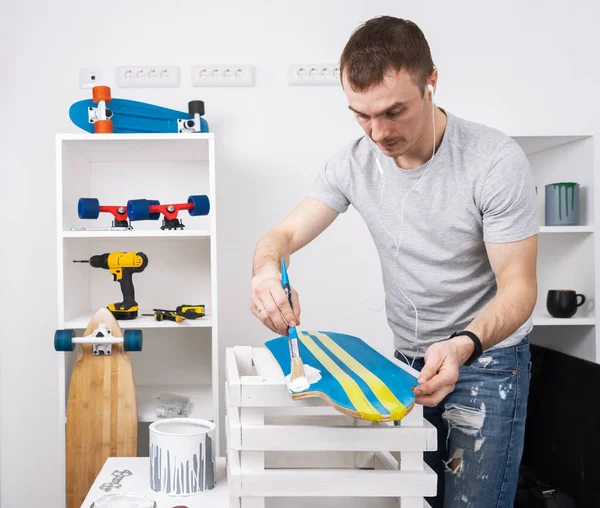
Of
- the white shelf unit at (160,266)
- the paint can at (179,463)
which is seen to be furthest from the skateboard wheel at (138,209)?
the paint can at (179,463)

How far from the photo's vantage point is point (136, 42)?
242 centimetres

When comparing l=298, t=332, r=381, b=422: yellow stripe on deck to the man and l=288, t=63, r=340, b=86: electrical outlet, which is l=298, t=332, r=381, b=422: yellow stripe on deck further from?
l=288, t=63, r=340, b=86: electrical outlet

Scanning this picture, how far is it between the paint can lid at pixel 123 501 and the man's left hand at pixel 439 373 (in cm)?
47

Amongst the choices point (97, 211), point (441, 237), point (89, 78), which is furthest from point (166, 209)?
point (441, 237)

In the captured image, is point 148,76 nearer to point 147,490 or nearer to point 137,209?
point 137,209

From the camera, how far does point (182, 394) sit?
7.58 ft

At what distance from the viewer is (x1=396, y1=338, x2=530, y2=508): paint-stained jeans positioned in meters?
1.23

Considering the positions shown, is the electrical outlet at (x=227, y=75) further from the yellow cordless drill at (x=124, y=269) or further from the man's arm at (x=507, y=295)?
the man's arm at (x=507, y=295)

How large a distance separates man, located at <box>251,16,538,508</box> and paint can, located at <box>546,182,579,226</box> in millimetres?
1030

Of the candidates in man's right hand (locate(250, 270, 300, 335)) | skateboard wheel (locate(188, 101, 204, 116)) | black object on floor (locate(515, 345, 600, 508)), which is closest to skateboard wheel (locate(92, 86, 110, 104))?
skateboard wheel (locate(188, 101, 204, 116))

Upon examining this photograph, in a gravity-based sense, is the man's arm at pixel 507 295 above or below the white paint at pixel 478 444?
above

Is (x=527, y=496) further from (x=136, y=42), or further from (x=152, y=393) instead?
(x=136, y=42)

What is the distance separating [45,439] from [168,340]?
595 mm

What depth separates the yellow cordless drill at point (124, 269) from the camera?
2.11 meters
